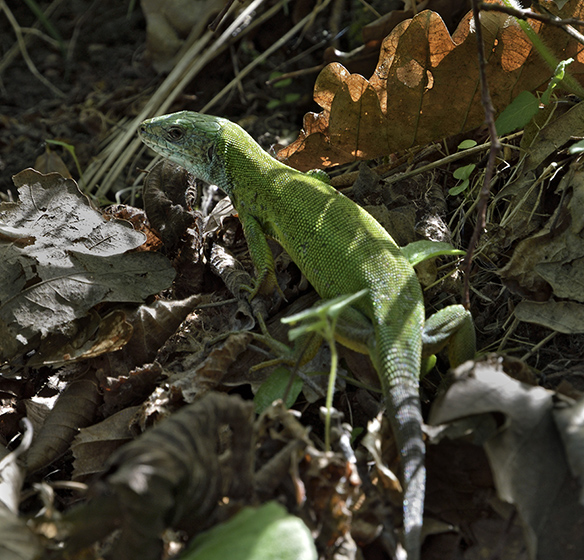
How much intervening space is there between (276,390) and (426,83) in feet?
7.21

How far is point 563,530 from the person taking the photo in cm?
191

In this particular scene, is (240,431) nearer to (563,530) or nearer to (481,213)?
(563,530)

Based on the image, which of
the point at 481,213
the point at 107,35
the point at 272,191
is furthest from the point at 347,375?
the point at 107,35

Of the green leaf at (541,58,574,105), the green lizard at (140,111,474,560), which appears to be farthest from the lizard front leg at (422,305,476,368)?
the green leaf at (541,58,574,105)

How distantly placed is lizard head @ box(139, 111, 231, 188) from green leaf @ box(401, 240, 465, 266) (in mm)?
1582

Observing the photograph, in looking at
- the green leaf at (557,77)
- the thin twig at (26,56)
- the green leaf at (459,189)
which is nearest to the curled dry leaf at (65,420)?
the green leaf at (459,189)

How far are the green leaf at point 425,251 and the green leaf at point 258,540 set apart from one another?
5.30ft

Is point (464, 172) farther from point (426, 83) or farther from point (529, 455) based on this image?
point (529, 455)

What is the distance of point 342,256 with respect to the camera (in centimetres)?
301

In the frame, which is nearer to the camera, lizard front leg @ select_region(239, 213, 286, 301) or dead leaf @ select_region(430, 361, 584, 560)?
dead leaf @ select_region(430, 361, 584, 560)

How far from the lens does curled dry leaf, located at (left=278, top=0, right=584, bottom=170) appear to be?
3324 mm

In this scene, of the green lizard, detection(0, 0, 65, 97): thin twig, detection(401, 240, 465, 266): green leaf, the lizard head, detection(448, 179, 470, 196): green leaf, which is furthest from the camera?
detection(0, 0, 65, 97): thin twig

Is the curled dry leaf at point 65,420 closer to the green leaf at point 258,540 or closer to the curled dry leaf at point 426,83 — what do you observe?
the green leaf at point 258,540

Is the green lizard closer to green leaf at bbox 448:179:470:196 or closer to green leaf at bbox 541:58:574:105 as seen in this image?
green leaf at bbox 448:179:470:196
